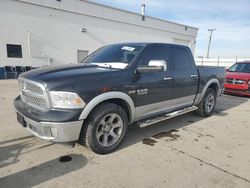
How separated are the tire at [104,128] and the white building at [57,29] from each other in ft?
42.0

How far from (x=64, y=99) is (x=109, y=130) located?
1008 mm

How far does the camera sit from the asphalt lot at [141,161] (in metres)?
2.70

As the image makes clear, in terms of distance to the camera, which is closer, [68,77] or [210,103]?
[68,77]

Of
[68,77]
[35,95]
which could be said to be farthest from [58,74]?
[35,95]

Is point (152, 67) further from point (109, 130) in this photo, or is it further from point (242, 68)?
point (242, 68)

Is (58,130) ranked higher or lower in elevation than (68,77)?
lower

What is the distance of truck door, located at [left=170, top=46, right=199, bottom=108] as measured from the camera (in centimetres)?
449

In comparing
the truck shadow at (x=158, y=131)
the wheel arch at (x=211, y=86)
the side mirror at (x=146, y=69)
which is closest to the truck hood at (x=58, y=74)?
the side mirror at (x=146, y=69)

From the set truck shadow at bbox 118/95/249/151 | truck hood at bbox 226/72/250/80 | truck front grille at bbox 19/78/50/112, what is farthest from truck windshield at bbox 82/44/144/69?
truck hood at bbox 226/72/250/80

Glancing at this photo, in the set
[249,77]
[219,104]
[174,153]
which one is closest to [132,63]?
[174,153]

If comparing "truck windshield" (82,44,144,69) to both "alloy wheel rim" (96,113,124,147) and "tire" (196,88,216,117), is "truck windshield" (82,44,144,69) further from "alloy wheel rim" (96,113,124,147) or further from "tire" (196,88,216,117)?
"tire" (196,88,216,117)

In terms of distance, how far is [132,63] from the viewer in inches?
143

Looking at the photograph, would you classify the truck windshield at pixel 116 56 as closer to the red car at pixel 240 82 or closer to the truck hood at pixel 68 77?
the truck hood at pixel 68 77

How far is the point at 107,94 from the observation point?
3164mm
